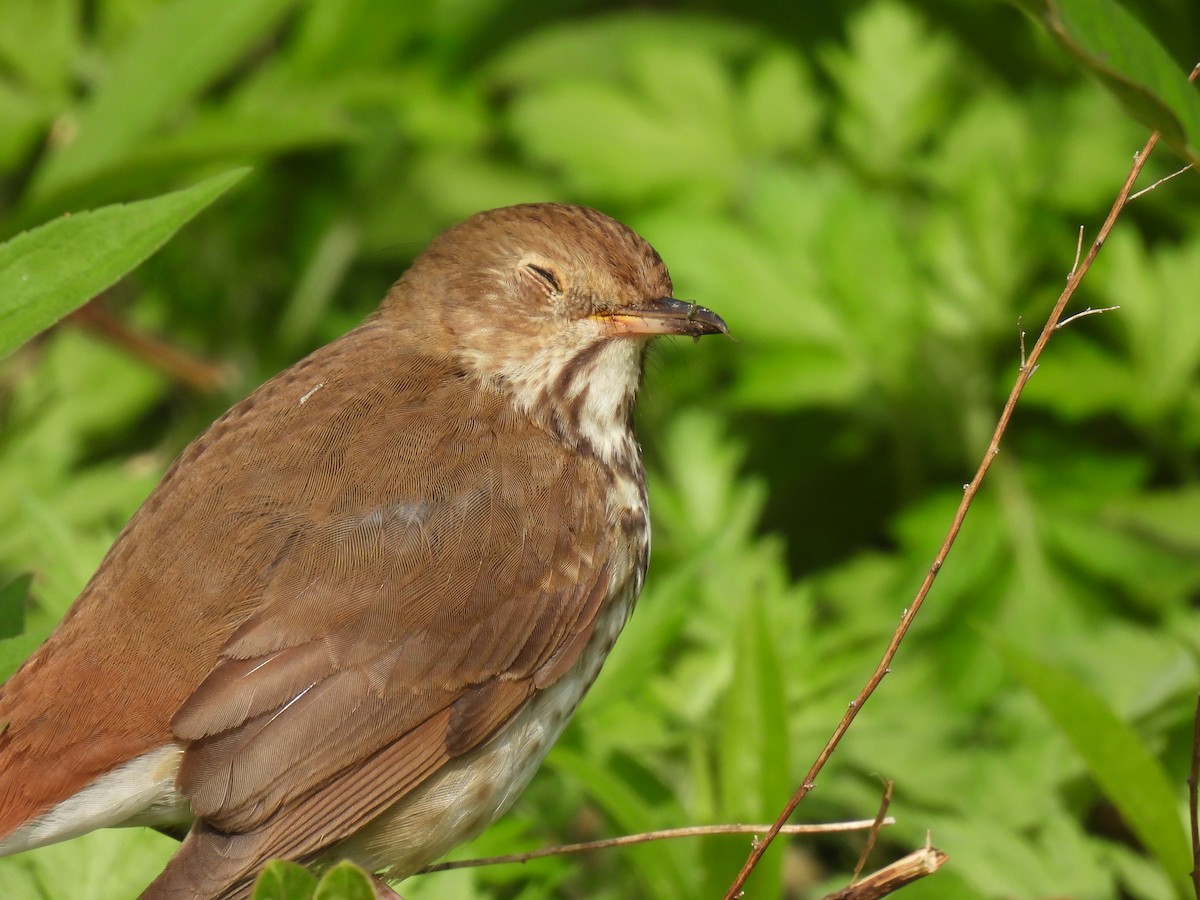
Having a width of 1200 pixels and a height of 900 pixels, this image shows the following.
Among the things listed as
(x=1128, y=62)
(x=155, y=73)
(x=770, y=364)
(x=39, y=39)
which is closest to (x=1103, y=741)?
(x=1128, y=62)

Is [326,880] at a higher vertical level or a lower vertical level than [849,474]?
higher

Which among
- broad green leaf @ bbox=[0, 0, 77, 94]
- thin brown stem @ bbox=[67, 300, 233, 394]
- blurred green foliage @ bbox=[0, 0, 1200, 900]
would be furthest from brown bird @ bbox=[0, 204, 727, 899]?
broad green leaf @ bbox=[0, 0, 77, 94]

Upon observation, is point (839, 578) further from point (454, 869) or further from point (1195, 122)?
point (1195, 122)

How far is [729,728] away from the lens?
364 centimetres

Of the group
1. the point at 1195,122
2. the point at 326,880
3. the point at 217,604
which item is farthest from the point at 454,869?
the point at 1195,122

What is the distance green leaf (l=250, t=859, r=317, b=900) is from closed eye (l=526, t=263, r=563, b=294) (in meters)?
1.41

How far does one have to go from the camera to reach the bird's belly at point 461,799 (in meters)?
2.96

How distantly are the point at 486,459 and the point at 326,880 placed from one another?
1.05m

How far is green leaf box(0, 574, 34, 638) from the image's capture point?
299 cm

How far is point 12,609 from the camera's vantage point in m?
3.00

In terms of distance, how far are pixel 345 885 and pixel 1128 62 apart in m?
1.48

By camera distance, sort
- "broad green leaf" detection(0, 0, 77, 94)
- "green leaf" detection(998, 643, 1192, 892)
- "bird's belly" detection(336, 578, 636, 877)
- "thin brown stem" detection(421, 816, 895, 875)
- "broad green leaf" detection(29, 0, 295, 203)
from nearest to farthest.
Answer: "thin brown stem" detection(421, 816, 895, 875) < "bird's belly" detection(336, 578, 636, 877) < "green leaf" detection(998, 643, 1192, 892) < "broad green leaf" detection(29, 0, 295, 203) < "broad green leaf" detection(0, 0, 77, 94)

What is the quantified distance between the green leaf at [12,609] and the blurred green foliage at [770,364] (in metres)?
0.02

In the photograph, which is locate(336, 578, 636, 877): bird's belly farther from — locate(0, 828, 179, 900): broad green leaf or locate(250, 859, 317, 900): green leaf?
locate(250, 859, 317, 900): green leaf
